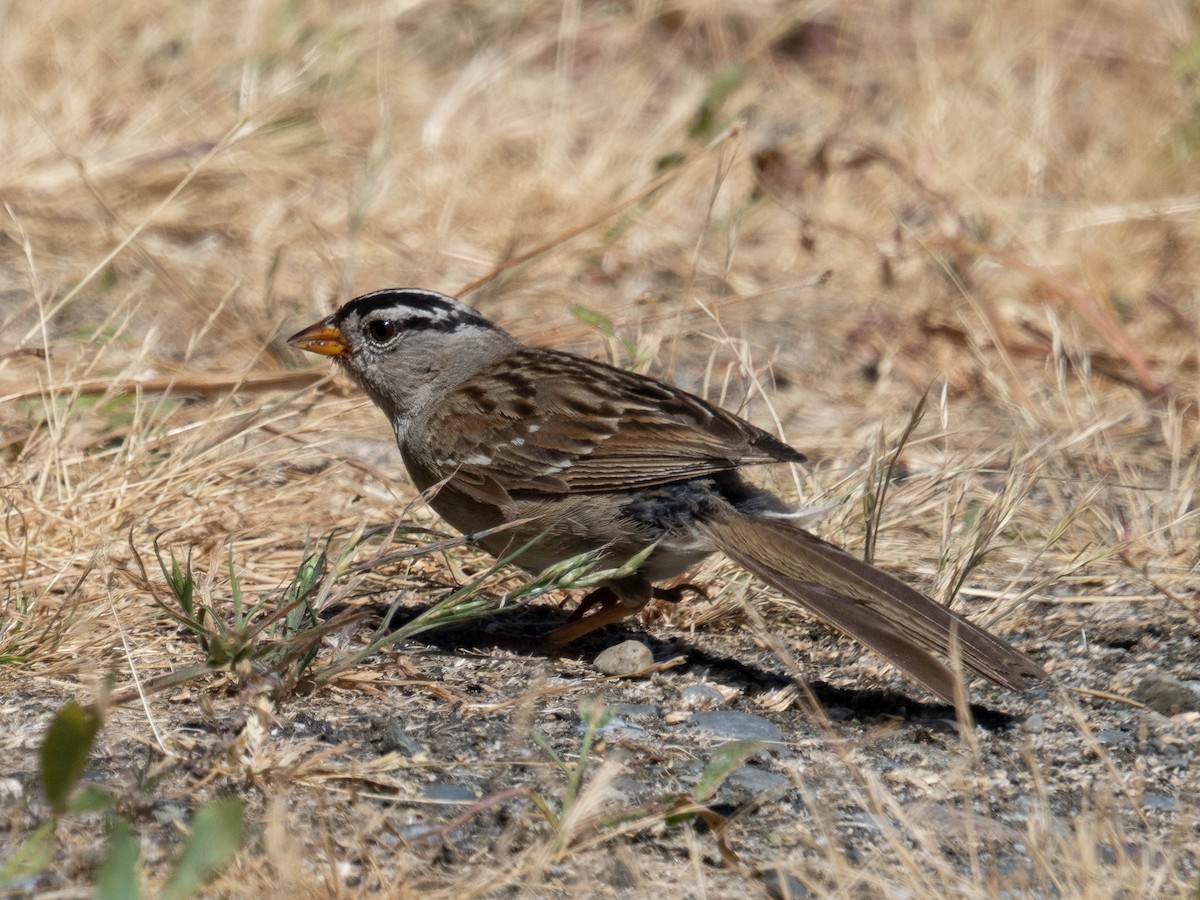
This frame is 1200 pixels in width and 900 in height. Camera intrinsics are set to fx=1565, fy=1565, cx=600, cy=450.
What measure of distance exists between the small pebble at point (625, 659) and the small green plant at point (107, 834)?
5.01 ft

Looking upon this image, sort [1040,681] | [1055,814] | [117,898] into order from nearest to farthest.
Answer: [117,898] < [1055,814] < [1040,681]

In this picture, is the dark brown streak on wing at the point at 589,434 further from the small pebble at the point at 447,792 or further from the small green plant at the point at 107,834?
the small green plant at the point at 107,834

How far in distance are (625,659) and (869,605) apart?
0.66m

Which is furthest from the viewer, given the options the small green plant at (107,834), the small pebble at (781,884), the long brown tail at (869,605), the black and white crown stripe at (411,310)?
the black and white crown stripe at (411,310)

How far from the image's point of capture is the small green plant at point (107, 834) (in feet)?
7.64

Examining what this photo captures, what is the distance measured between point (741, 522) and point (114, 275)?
137 inches

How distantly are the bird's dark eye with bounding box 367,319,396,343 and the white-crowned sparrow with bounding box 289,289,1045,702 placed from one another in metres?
0.10

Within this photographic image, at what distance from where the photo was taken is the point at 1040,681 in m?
3.80

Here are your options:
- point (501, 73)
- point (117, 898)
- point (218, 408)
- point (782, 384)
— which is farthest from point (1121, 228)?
point (117, 898)

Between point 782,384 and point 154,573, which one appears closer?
point 154,573

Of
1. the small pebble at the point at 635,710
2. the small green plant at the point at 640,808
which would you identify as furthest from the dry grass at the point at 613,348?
the small pebble at the point at 635,710

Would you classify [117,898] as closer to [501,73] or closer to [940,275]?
[940,275]

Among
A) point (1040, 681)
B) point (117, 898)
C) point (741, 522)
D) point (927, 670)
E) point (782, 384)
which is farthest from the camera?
point (782, 384)

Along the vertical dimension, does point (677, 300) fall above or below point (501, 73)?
below
